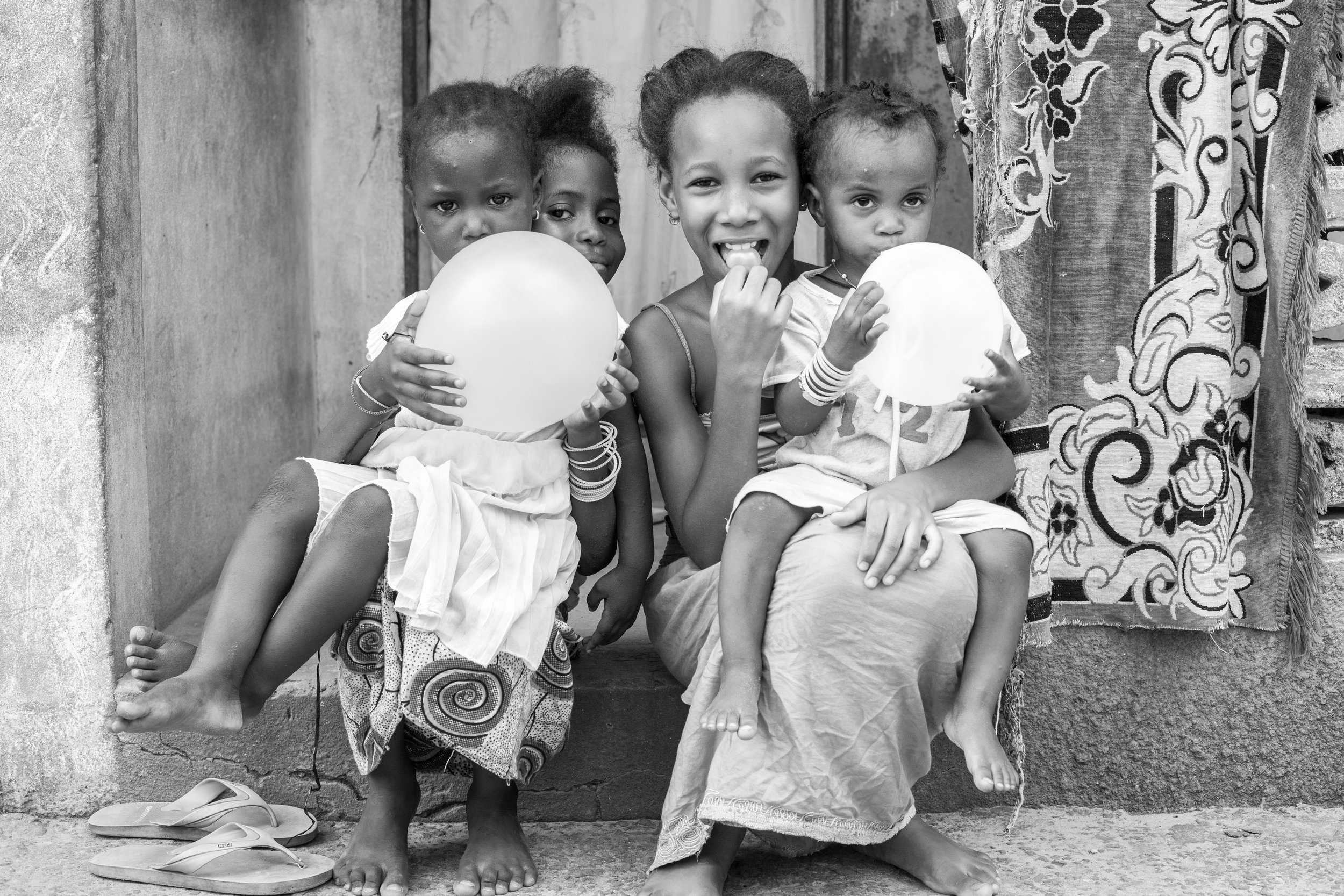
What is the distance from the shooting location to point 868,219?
229 centimetres

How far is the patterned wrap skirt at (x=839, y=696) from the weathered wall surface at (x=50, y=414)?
Result: 3.85ft

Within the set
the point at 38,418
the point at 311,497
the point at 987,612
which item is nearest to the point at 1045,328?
the point at 987,612

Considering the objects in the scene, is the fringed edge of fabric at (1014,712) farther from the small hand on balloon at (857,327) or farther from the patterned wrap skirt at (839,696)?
the small hand on balloon at (857,327)

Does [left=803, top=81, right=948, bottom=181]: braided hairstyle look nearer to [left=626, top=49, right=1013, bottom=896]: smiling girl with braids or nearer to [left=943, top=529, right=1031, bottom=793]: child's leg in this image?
[left=626, top=49, right=1013, bottom=896]: smiling girl with braids

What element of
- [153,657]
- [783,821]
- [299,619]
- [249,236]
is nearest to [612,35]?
[249,236]

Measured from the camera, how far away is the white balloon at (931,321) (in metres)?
2.05

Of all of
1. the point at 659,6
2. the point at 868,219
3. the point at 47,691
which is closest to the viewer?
the point at 868,219

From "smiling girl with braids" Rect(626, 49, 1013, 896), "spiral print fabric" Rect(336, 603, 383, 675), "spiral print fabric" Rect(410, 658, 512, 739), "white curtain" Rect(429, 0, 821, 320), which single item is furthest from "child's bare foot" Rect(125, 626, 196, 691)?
"white curtain" Rect(429, 0, 821, 320)

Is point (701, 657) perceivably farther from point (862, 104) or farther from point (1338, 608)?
point (1338, 608)

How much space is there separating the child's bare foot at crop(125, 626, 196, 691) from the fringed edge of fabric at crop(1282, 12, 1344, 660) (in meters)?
2.05

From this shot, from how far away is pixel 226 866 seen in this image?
224 centimetres

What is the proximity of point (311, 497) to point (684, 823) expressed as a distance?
82 centimetres

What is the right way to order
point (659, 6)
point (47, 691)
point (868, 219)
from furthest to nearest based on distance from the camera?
point (659, 6), point (47, 691), point (868, 219)

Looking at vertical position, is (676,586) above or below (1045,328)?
below
